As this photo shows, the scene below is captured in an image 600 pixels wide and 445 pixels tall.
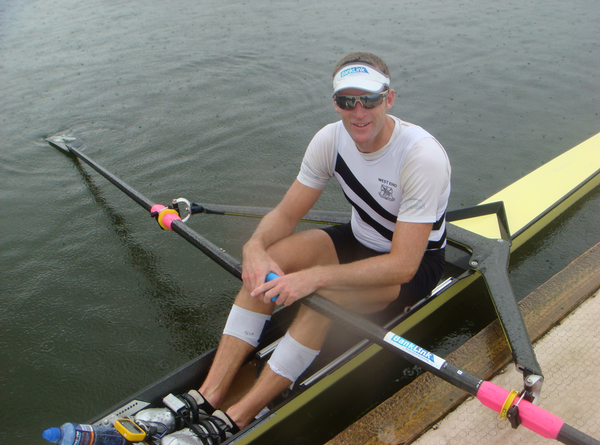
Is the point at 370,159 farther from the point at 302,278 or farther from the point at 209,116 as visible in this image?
the point at 209,116

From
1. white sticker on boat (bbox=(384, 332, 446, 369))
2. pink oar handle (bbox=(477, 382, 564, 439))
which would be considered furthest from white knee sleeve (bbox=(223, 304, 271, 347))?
pink oar handle (bbox=(477, 382, 564, 439))

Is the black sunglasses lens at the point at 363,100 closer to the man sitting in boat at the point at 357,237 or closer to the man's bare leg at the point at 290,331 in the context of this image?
the man sitting in boat at the point at 357,237

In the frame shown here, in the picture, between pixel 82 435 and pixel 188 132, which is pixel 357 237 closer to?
pixel 82 435

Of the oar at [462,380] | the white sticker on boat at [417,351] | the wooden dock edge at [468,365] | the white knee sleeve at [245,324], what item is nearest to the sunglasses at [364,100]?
the oar at [462,380]

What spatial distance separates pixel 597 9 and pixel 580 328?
9128mm

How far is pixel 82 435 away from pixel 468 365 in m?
1.95

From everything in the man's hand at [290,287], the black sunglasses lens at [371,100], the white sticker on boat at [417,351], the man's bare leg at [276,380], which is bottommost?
the man's bare leg at [276,380]

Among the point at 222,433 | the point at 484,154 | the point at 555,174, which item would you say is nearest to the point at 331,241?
the point at 222,433

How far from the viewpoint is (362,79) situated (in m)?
2.01

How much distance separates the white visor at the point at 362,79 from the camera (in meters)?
2.00

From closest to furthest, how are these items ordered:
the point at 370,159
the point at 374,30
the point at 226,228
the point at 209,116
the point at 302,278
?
1. the point at 302,278
2. the point at 370,159
3. the point at 226,228
4. the point at 209,116
5. the point at 374,30

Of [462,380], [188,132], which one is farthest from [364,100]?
[188,132]

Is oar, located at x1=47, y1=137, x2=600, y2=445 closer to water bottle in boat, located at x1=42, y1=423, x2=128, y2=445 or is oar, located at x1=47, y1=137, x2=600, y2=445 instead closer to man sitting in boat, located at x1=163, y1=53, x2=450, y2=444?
man sitting in boat, located at x1=163, y1=53, x2=450, y2=444

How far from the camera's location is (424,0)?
971 cm
